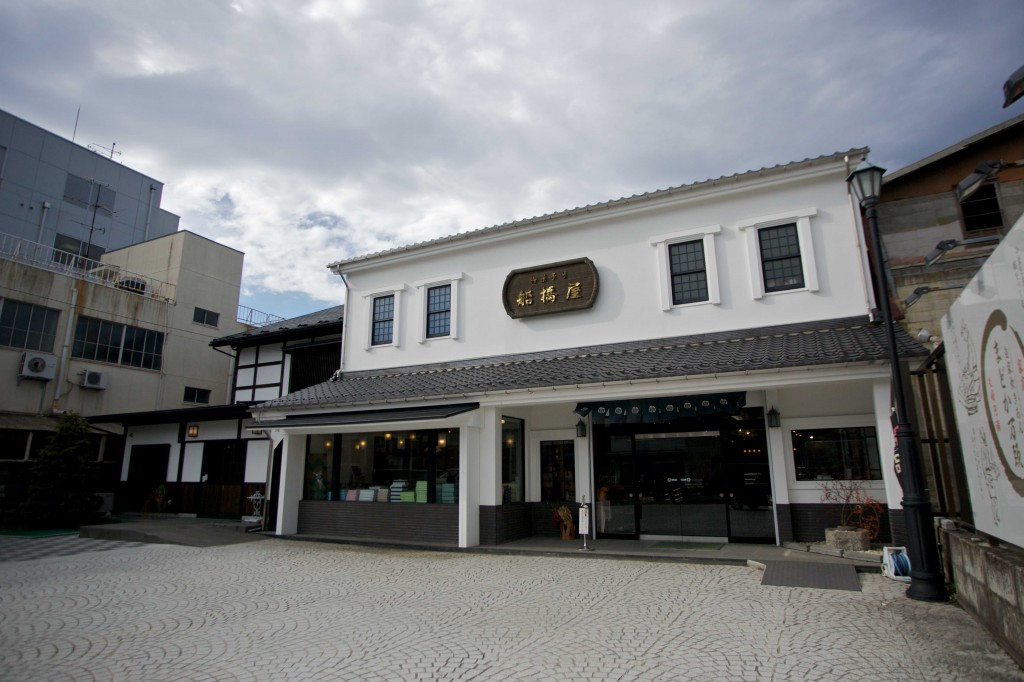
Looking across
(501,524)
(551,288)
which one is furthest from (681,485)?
(551,288)

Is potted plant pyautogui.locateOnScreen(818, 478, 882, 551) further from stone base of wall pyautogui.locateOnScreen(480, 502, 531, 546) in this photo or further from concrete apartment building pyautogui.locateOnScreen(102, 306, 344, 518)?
concrete apartment building pyautogui.locateOnScreen(102, 306, 344, 518)

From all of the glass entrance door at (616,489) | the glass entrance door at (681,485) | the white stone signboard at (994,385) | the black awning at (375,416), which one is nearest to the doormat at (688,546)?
the glass entrance door at (681,485)

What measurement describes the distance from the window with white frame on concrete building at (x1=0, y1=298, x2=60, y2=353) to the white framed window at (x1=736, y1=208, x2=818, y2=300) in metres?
24.4

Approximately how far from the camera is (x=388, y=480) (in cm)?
1365

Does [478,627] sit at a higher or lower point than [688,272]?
lower

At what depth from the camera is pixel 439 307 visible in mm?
15312

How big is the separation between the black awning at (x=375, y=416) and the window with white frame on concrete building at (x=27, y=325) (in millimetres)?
13768

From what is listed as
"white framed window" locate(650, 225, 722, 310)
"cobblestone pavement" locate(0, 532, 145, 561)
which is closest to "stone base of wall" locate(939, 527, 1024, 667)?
"white framed window" locate(650, 225, 722, 310)

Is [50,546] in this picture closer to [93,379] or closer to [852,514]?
[93,379]

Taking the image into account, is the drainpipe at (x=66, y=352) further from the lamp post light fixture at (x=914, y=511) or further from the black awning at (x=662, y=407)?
the lamp post light fixture at (x=914, y=511)

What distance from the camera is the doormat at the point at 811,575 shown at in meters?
7.61

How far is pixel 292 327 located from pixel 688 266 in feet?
44.1

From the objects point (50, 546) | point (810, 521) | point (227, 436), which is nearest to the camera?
point (810, 521)

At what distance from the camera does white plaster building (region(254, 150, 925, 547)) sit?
10.8 metres
